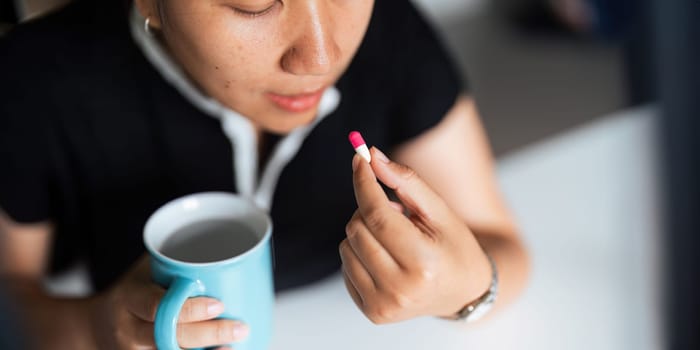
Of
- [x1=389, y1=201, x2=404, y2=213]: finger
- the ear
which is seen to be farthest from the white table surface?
the ear

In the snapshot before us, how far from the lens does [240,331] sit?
47 cm

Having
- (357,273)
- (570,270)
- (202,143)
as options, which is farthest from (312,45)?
(570,270)

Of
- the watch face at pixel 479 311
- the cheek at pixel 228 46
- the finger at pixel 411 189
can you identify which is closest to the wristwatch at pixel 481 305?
the watch face at pixel 479 311

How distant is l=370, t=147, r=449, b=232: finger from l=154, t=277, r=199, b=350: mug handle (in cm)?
12

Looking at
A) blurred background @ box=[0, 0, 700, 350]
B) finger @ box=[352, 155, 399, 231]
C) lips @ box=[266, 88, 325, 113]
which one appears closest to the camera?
finger @ box=[352, 155, 399, 231]

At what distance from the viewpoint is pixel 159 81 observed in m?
0.66

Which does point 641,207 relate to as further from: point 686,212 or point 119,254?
point 119,254

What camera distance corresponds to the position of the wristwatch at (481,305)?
510 millimetres

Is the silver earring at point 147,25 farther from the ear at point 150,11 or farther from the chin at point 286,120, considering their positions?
the chin at point 286,120

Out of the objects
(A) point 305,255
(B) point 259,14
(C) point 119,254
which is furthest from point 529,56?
(B) point 259,14

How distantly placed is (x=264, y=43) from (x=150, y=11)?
116 millimetres

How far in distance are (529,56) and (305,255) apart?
3.61 ft

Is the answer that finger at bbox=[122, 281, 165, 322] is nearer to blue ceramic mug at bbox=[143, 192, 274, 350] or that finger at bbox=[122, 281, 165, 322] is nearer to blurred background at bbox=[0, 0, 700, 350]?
blue ceramic mug at bbox=[143, 192, 274, 350]

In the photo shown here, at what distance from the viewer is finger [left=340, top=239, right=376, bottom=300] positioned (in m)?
0.43
